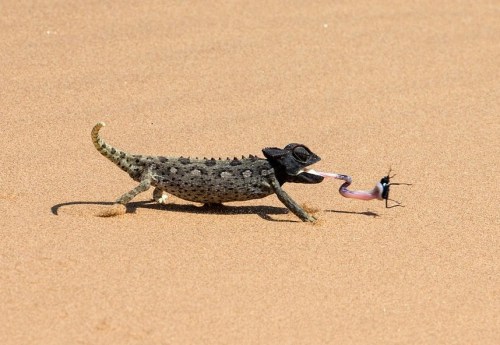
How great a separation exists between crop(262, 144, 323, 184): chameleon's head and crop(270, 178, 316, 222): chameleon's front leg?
72mm

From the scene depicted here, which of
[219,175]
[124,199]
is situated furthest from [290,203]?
[124,199]

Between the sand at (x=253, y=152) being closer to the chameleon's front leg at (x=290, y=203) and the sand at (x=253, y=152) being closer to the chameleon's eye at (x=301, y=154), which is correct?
the chameleon's front leg at (x=290, y=203)

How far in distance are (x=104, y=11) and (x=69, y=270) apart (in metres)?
5.73

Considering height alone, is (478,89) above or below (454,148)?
above

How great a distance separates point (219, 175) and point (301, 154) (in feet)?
1.91

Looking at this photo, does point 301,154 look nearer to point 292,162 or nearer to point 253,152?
point 292,162

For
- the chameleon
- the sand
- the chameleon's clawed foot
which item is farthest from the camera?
the chameleon

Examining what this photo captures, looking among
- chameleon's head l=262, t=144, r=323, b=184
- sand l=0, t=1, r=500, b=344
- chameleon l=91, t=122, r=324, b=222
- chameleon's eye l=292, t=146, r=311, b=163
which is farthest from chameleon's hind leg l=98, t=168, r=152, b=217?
chameleon's eye l=292, t=146, r=311, b=163

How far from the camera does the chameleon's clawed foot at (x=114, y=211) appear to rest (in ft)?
22.8

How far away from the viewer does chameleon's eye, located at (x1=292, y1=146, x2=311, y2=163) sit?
281 inches

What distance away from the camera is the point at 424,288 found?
6.25m

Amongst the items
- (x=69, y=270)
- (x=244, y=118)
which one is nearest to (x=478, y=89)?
(x=244, y=118)

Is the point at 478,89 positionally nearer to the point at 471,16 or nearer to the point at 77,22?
A: the point at 471,16

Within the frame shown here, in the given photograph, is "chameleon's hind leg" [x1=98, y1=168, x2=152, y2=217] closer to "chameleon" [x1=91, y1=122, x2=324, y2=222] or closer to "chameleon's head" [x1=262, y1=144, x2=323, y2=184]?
"chameleon" [x1=91, y1=122, x2=324, y2=222]
